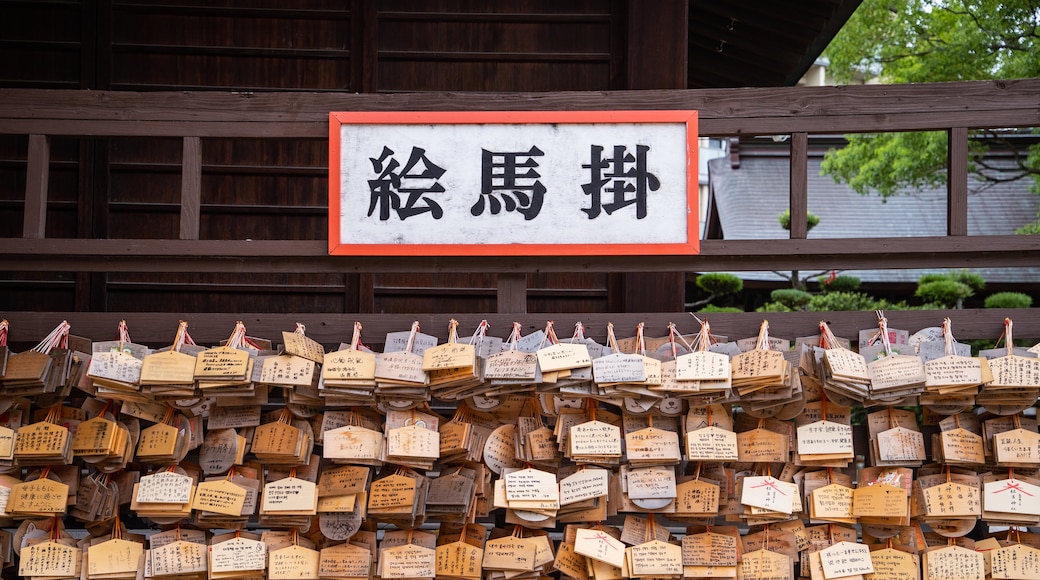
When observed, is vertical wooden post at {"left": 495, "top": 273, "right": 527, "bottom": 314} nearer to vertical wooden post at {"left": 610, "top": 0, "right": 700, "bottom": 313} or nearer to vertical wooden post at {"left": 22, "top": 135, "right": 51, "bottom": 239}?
vertical wooden post at {"left": 610, "top": 0, "right": 700, "bottom": 313}

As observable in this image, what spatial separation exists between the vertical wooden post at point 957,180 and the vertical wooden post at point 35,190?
15.2ft

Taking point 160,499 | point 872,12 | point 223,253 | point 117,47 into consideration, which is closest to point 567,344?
point 223,253

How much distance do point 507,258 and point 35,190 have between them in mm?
2447

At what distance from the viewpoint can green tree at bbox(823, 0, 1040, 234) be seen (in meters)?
13.0

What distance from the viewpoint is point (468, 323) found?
507 centimetres

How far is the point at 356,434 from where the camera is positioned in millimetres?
4910

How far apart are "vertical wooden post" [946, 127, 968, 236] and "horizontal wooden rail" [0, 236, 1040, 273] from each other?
0.11 meters

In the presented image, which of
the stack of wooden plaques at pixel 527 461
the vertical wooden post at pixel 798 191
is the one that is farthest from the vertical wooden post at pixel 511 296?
the vertical wooden post at pixel 798 191

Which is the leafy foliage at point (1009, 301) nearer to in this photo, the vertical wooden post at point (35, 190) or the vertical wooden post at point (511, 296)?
the vertical wooden post at point (511, 296)

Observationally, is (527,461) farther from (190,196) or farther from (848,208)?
(848,208)

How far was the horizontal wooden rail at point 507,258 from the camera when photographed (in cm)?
494

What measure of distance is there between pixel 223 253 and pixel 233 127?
0.67 metres

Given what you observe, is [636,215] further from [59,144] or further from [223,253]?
[59,144]

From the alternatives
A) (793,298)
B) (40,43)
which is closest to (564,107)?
(40,43)
